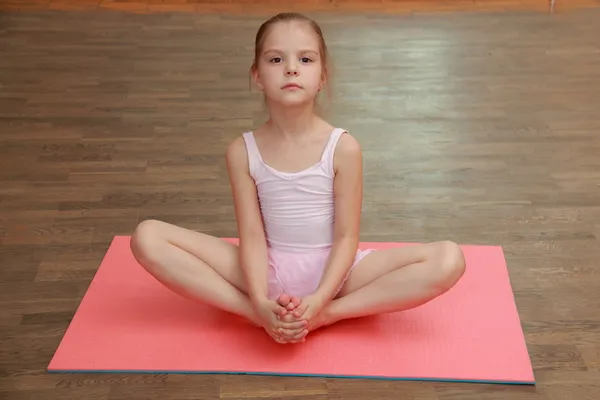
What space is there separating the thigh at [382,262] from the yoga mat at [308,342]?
0.09 m

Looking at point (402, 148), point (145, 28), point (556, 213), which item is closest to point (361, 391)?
point (556, 213)

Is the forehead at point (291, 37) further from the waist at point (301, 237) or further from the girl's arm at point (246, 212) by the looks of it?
the waist at point (301, 237)

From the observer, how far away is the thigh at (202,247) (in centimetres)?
184

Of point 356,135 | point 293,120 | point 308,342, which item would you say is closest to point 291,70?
point 293,120

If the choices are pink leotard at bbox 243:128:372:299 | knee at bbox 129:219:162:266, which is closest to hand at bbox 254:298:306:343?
pink leotard at bbox 243:128:372:299

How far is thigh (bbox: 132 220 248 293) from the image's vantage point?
184 cm

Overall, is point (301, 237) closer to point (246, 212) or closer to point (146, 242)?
point (246, 212)

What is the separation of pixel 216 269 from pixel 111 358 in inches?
11.7

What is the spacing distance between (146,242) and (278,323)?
35cm

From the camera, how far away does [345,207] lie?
1.80 metres

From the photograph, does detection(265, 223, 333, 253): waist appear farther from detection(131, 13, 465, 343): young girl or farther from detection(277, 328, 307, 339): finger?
detection(277, 328, 307, 339): finger

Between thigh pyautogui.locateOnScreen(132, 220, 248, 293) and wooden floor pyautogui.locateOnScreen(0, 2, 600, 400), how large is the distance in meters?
0.26

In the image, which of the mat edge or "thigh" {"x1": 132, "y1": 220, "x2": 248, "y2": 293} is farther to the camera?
"thigh" {"x1": 132, "y1": 220, "x2": 248, "y2": 293}

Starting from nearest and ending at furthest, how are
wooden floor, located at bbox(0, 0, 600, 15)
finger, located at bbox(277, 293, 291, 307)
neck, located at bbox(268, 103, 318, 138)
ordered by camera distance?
1. finger, located at bbox(277, 293, 291, 307)
2. neck, located at bbox(268, 103, 318, 138)
3. wooden floor, located at bbox(0, 0, 600, 15)
